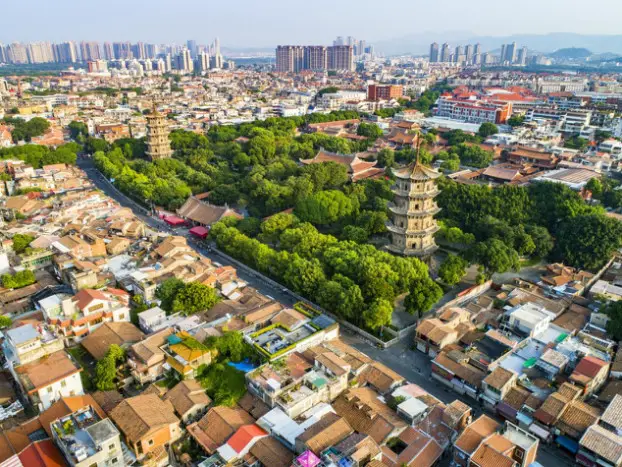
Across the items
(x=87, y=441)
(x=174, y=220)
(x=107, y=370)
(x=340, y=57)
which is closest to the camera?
(x=87, y=441)

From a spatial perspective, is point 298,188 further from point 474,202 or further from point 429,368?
point 429,368

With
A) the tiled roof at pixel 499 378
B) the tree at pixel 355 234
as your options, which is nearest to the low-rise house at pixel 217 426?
the tiled roof at pixel 499 378

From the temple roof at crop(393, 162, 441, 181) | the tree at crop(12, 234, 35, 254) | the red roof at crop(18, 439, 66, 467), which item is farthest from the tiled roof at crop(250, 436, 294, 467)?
the tree at crop(12, 234, 35, 254)

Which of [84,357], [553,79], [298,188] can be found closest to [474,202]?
[298,188]

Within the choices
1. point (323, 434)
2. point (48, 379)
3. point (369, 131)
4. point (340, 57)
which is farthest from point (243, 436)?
point (340, 57)

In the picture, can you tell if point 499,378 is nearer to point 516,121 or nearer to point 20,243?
point 20,243

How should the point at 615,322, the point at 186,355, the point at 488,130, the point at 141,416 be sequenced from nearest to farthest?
the point at 141,416
the point at 186,355
the point at 615,322
the point at 488,130

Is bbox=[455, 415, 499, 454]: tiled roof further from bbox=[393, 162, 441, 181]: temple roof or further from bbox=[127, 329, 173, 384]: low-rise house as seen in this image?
bbox=[393, 162, 441, 181]: temple roof
